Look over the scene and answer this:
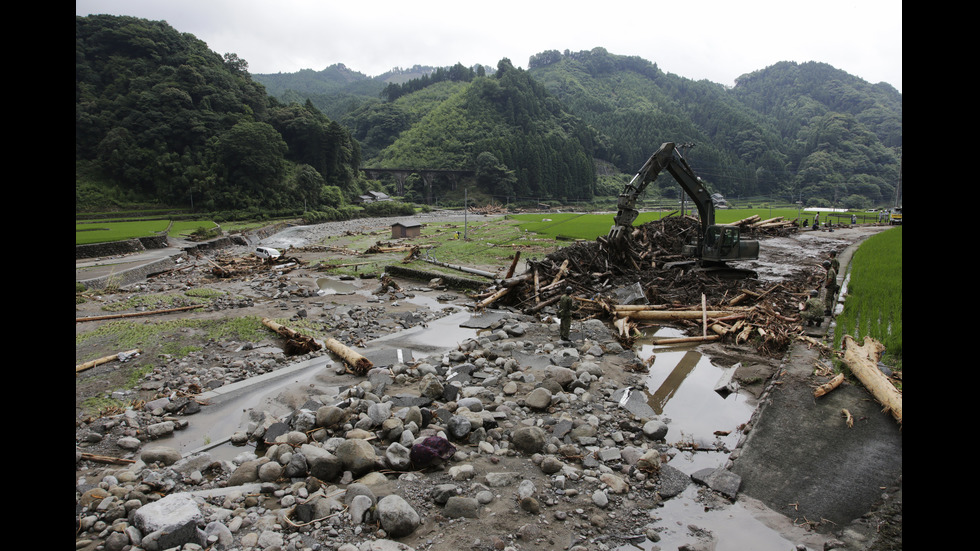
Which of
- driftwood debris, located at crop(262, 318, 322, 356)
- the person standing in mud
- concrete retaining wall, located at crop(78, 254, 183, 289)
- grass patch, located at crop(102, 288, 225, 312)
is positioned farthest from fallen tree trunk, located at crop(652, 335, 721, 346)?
concrete retaining wall, located at crop(78, 254, 183, 289)

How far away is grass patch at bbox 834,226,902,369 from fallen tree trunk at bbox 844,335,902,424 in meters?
0.44

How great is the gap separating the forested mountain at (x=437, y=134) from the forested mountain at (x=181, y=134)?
182mm

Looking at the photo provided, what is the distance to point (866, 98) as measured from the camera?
15950cm

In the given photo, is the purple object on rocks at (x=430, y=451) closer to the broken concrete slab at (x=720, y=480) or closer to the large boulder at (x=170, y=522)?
the large boulder at (x=170, y=522)

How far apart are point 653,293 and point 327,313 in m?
11.5

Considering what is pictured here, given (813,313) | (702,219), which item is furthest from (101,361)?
(702,219)

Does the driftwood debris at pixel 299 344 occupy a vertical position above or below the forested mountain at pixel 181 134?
below

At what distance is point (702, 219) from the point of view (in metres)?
A: 20.2

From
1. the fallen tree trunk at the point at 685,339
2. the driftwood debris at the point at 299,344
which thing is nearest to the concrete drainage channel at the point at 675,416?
the fallen tree trunk at the point at 685,339

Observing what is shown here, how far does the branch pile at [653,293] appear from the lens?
45.0 feet

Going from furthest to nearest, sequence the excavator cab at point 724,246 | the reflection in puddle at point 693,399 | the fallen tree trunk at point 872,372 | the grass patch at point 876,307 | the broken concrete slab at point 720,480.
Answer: the excavator cab at point 724,246 < the grass patch at point 876,307 < the reflection in puddle at point 693,399 < the fallen tree trunk at point 872,372 < the broken concrete slab at point 720,480

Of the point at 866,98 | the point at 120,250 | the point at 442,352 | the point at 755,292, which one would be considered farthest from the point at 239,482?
the point at 866,98

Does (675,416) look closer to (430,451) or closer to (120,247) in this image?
(430,451)
